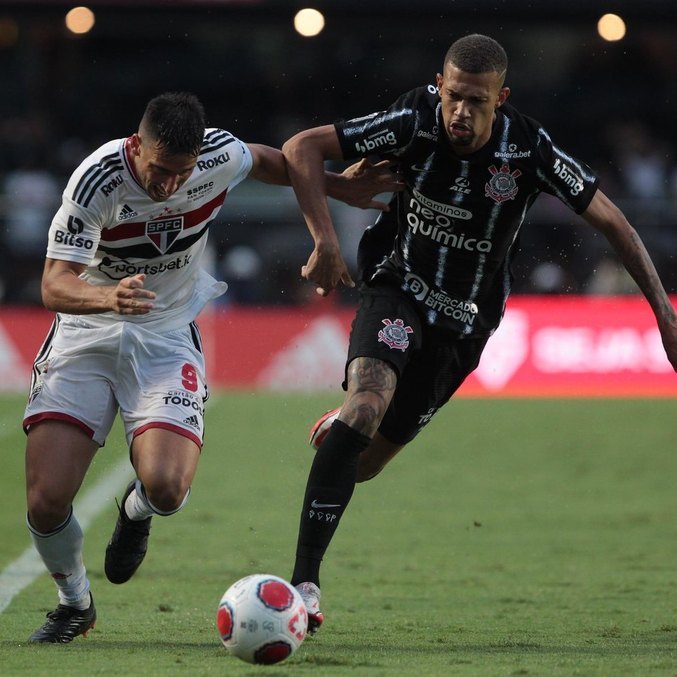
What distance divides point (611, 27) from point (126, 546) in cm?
1547

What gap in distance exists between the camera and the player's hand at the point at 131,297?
482 centimetres

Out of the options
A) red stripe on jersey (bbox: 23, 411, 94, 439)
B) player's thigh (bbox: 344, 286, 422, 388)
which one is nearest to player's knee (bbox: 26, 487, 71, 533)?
red stripe on jersey (bbox: 23, 411, 94, 439)

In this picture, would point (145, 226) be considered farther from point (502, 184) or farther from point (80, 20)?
point (80, 20)

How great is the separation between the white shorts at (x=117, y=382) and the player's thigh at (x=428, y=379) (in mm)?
1023

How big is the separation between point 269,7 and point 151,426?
1280cm

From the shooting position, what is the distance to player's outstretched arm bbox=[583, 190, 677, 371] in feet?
19.3

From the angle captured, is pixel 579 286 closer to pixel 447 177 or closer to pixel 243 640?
pixel 447 177

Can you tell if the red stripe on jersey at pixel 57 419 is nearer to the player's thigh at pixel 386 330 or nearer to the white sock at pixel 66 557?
the white sock at pixel 66 557

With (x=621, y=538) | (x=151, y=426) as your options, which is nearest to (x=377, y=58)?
(x=621, y=538)

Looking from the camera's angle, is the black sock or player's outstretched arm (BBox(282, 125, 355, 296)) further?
player's outstretched arm (BBox(282, 125, 355, 296))

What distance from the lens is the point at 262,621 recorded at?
15.6ft

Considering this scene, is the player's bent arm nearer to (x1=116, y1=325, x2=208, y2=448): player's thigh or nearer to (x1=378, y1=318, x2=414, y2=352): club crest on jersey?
(x1=116, y1=325, x2=208, y2=448): player's thigh

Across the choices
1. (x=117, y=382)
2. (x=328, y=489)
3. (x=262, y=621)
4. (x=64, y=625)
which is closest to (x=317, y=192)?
(x=117, y=382)

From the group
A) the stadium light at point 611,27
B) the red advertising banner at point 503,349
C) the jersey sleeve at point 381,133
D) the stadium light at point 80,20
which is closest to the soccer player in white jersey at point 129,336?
the jersey sleeve at point 381,133
